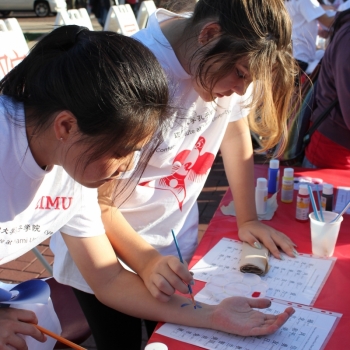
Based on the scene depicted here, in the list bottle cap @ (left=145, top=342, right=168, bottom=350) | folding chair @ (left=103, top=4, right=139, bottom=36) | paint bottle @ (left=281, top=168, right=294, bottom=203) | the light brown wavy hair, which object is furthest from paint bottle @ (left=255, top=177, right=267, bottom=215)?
folding chair @ (left=103, top=4, right=139, bottom=36)

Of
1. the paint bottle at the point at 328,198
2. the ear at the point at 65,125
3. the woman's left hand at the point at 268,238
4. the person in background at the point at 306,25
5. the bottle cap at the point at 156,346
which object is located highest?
the ear at the point at 65,125

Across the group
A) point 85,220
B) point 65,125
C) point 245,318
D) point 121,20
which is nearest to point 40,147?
point 65,125

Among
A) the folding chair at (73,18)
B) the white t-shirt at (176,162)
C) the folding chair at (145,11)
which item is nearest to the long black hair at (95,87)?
the white t-shirt at (176,162)

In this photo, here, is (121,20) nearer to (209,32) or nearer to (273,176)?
(273,176)

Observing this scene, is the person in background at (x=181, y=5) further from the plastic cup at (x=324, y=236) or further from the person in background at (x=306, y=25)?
the person in background at (x=306, y=25)

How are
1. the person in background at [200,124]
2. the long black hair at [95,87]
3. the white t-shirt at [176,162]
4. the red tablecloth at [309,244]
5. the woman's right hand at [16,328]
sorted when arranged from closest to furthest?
the long black hair at [95,87] → the woman's right hand at [16,328] → the red tablecloth at [309,244] → the person in background at [200,124] → the white t-shirt at [176,162]

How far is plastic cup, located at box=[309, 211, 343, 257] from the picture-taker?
1465 millimetres

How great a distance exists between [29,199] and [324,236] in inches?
33.6

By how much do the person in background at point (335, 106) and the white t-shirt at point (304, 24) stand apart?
189cm

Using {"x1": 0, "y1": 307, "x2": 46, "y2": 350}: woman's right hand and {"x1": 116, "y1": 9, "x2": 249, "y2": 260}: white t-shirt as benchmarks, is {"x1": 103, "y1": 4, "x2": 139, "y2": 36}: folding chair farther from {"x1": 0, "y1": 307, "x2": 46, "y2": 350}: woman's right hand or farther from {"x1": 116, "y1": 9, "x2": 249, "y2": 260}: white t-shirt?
{"x1": 0, "y1": 307, "x2": 46, "y2": 350}: woman's right hand

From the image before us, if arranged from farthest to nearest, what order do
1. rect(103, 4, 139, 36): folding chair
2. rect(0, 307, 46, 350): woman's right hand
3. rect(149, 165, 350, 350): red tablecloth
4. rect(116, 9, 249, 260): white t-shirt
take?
1. rect(103, 4, 139, 36): folding chair
2. rect(116, 9, 249, 260): white t-shirt
3. rect(149, 165, 350, 350): red tablecloth
4. rect(0, 307, 46, 350): woman's right hand

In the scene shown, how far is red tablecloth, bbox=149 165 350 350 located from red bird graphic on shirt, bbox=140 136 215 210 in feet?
0.67

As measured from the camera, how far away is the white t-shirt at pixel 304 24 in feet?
13.5

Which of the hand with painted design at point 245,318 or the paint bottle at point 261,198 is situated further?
the paint bottle at point 261,198
